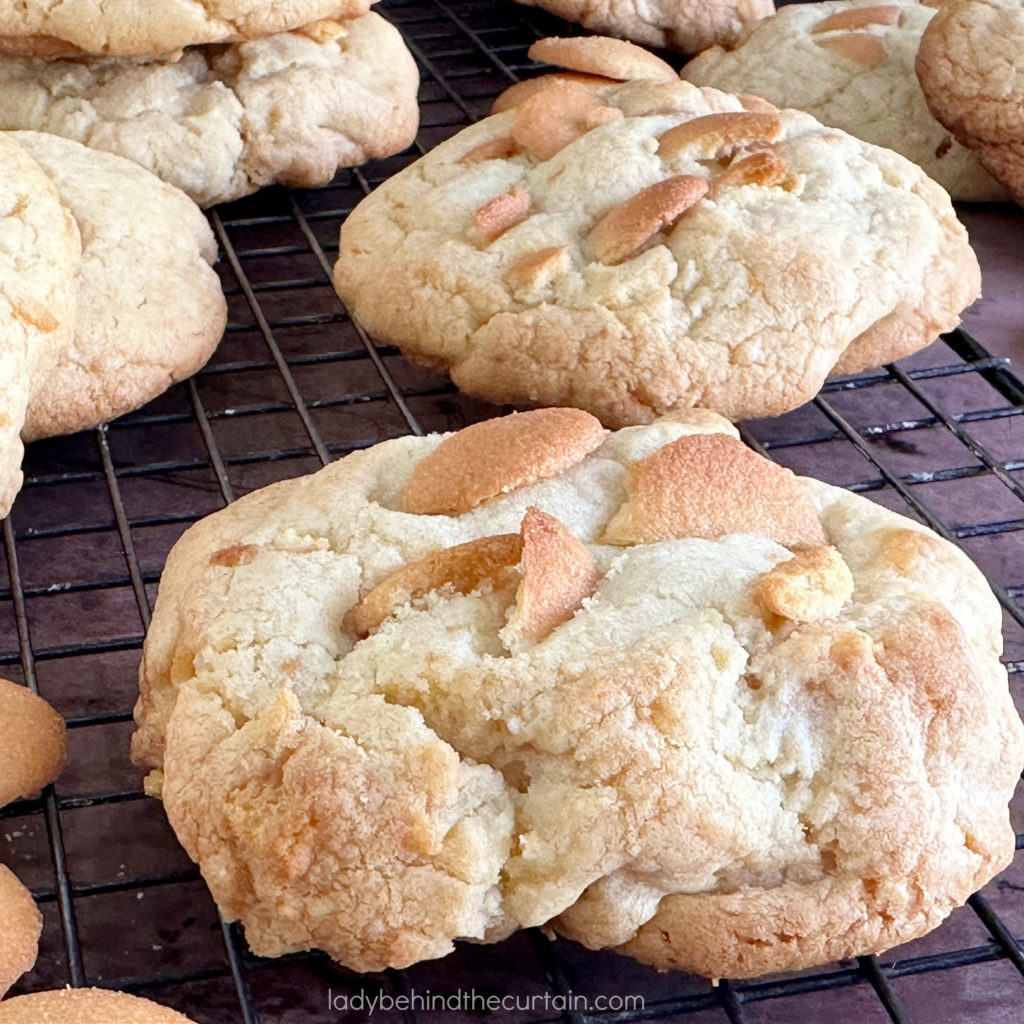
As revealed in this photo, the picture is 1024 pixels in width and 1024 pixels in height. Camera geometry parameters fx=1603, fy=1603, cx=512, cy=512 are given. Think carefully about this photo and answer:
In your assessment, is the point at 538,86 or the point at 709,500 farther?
the point at 538,86

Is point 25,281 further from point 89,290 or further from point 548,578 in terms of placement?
point 548,578

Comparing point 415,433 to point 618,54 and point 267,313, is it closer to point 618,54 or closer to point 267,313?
point 267,313

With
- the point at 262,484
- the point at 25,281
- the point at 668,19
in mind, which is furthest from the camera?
the point at 668,19

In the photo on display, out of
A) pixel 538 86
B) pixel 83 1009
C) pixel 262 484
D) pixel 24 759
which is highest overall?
pixel 538 86

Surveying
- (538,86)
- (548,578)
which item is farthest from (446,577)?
(538,86)

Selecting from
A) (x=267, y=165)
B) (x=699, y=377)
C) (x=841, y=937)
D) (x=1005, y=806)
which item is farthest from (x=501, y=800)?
(x=267, y=165)

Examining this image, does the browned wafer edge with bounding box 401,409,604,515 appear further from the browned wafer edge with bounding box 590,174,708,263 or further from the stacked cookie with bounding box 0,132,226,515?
the stacked cookie with bounding box 0,132,226,515
